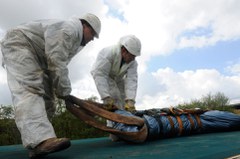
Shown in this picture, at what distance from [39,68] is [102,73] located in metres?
1.48

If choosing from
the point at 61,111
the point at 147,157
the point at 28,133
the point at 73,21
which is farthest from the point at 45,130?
the point at 61,111

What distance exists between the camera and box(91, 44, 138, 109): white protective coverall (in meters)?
4.16

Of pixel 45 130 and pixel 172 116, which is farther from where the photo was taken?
pixel 172 116

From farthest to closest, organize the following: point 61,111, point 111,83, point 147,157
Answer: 1. point 61,111
2. point 111,83
3. point 147,157

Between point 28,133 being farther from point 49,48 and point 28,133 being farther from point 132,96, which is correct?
point 132,96

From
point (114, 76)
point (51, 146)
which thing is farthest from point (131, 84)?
point (51, 146)

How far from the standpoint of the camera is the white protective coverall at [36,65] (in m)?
2.39

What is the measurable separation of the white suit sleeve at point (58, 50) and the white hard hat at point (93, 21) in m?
0.53

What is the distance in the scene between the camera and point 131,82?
446 cm

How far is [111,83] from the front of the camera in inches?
177

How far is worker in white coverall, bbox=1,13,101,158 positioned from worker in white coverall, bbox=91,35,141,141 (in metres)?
0.93

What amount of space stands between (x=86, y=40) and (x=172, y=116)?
129 cm

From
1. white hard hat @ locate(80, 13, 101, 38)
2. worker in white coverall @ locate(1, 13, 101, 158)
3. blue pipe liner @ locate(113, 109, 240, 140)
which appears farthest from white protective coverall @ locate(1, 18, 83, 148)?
blue pipe liner @ locate(113, 109, 240, 140)

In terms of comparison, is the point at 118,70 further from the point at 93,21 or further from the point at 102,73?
the point at 93,21
